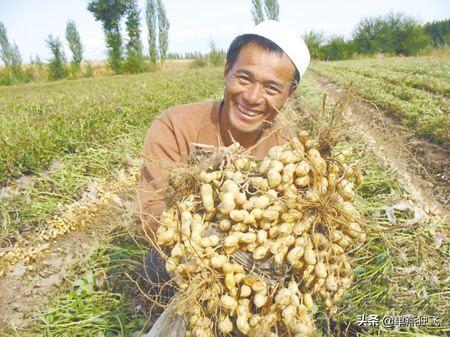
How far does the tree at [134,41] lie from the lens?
88.2 ft

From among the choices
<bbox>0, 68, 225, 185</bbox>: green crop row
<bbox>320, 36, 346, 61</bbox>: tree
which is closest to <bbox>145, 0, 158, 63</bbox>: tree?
<bbox>320, 36, 346, 61</bbox>: tree

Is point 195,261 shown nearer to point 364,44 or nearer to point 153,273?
point 153,273

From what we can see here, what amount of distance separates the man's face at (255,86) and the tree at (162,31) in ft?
98.8

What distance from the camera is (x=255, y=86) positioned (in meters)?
1.91

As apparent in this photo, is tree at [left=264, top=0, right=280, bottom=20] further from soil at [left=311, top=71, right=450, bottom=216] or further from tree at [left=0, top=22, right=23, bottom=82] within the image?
soil at [left=311, top=71, right=450, bottom=216]

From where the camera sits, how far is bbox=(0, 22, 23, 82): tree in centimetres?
2616

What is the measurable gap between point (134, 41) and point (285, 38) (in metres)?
29.5

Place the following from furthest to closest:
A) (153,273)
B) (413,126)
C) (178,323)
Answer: (413,126) < (153,273) < (178,323)

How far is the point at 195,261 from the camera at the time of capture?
1257 mm

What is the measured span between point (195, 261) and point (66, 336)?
4.15ft

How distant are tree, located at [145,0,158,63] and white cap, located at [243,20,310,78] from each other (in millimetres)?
29397

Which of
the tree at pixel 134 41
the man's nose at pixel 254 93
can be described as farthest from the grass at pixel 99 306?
the tree at pixel 134 41

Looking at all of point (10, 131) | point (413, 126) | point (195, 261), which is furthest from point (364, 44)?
point (195, 261)

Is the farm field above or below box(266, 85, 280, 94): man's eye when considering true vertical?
below
